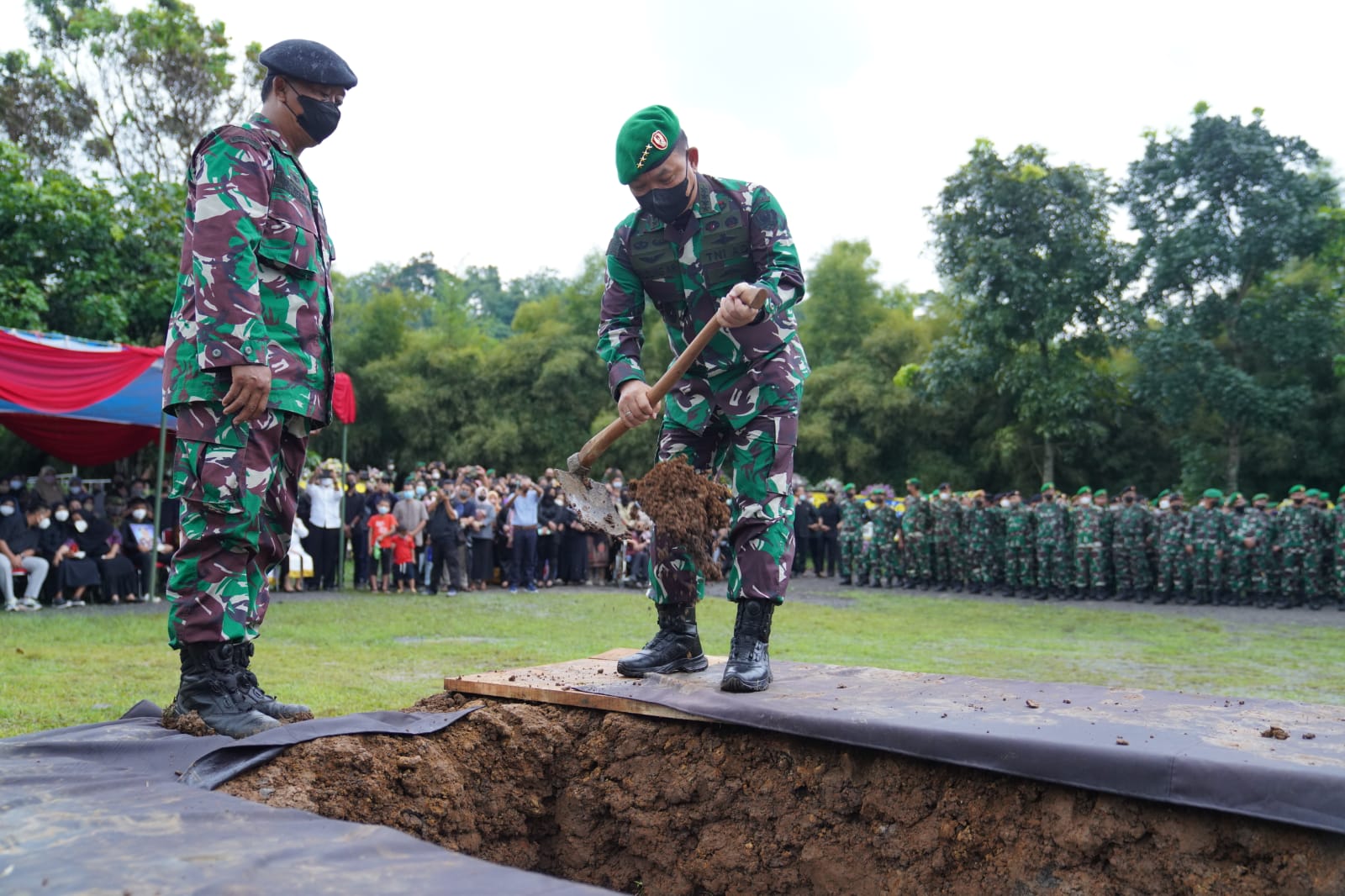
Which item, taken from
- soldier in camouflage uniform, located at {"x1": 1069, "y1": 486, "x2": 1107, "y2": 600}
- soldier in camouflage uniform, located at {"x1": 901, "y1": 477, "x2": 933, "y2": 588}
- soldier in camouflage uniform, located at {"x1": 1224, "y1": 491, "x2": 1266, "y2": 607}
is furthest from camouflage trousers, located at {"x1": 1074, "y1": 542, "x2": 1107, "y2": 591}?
soldier in camouflage uniform, located at {"x1": 901, "y1": 477, "x2": 933, "y2": 588}

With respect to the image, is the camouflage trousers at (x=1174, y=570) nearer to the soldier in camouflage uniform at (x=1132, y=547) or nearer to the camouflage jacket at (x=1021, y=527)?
the soldier in camouflage uniform at (x=1132, y=547)

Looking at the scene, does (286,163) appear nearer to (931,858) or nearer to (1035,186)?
(931,858)

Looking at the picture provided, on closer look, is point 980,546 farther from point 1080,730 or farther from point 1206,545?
point 1080,730

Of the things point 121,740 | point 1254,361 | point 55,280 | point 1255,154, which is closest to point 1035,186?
point 1255,154

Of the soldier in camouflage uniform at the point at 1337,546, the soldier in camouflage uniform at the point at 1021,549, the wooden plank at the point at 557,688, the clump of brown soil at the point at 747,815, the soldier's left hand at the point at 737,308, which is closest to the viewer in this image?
the clump of brown soil at the point at 747,815

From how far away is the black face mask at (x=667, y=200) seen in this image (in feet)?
12.6

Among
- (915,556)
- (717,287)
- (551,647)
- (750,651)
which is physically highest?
(717,287)

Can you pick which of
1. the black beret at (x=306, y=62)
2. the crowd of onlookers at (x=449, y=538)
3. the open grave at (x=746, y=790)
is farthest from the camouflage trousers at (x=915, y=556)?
the black beret at (x=306, y=62)

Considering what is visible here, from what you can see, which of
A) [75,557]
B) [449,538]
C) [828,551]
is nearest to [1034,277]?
[828,551]

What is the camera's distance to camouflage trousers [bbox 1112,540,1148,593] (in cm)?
1645

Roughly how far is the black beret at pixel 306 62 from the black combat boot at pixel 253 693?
74.9 inches

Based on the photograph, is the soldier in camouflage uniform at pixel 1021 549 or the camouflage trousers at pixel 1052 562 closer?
the camouflage trousers at pixel 1052 562

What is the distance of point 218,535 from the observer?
3.28 m

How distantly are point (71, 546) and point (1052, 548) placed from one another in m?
14.0
